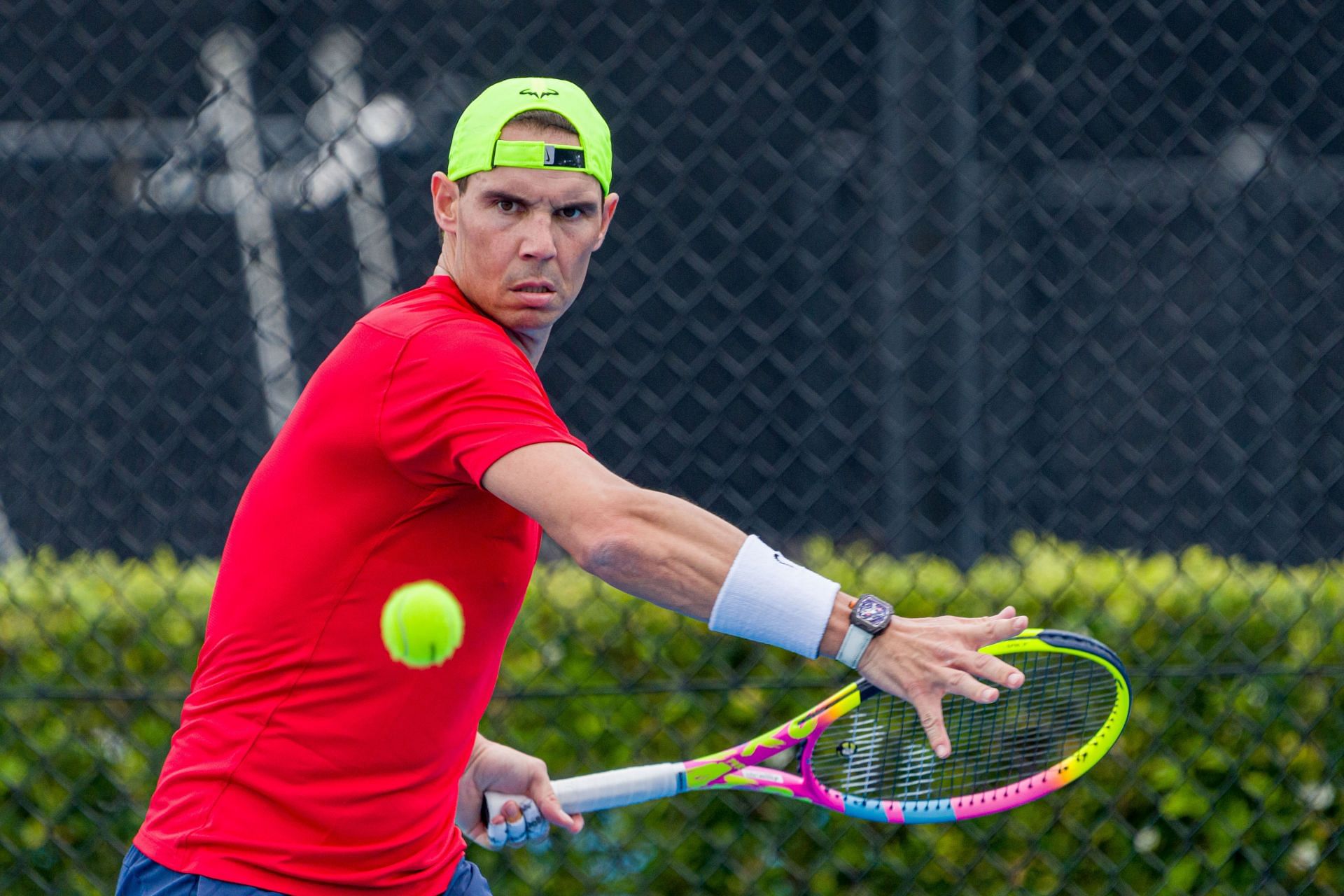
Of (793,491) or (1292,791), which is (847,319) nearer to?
(793,491)

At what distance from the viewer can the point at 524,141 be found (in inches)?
85.7

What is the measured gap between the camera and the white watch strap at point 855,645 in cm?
171

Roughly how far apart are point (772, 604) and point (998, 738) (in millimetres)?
1667

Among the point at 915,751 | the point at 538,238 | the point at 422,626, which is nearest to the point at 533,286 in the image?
the point at 538,238

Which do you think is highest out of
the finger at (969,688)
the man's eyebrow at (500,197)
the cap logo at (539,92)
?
the cap logo at (539,92)

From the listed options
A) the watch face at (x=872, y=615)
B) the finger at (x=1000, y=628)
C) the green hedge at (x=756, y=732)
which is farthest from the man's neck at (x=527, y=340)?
the green hedge at (x=756, y=732)

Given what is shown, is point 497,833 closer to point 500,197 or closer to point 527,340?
point 527,340

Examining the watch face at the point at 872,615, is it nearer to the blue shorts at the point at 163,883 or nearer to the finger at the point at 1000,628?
the finger at the point at 1000,628

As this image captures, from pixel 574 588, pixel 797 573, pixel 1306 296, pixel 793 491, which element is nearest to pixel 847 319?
pixel 793 491

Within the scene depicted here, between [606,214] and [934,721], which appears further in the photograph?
[606,214]

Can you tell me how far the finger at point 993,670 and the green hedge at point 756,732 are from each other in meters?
1.99

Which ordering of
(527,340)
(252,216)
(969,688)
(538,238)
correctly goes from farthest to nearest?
(252,216) < (527,340) < (538,238) < (969,688)

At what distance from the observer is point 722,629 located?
69.7 inches

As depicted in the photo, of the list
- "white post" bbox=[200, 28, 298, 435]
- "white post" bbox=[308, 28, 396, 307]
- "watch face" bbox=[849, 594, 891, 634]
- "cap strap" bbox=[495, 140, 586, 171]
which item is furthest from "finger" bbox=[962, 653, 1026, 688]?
"white post" bbox=[308, 28, 396, 307]
